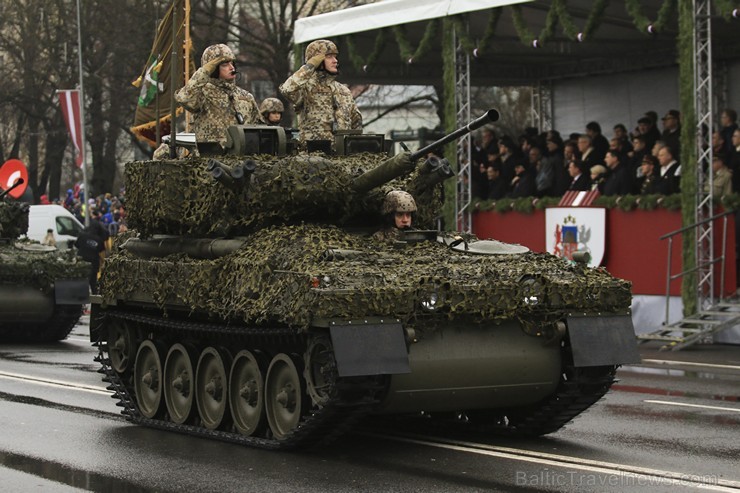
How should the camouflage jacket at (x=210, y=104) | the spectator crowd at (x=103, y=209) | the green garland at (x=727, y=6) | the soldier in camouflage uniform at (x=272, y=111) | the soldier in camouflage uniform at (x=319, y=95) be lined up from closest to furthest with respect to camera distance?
the camouflage jacket at (x=210, y=104) → the soldier in camouflage uniform at (x=319, y=95) → the soldier in camouflage uniform at (x=272, y=111) → the green garland at (x=727, y=6) → the spectator crowd at (x=103, y=209)

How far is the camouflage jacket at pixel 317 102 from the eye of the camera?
579 inches

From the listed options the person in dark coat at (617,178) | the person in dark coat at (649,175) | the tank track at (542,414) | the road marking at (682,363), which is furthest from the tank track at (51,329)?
the tank track at (542,414)

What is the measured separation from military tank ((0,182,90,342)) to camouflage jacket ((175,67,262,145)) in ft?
28.8

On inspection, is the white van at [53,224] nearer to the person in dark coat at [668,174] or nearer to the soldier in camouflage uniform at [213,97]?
the person in dark coat at [668,174]

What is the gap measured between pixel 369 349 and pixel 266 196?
7.65 ft

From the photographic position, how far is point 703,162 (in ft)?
69.0

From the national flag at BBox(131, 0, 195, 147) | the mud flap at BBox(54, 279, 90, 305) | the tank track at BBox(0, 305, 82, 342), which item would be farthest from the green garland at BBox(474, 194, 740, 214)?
the tank track at BBox(0, 305, 82, 342)

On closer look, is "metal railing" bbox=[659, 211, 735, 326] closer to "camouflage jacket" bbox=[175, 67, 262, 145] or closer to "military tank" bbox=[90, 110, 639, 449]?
"military tank" bbox=[90, 110, 639, 449]

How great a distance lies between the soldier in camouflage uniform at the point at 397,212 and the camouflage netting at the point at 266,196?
1.01ft

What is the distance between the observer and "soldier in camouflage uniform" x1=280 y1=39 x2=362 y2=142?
48.3 feet

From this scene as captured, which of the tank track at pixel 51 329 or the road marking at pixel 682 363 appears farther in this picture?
the tank track at pixel 51 329

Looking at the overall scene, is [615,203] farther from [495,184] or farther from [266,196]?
[266,196]

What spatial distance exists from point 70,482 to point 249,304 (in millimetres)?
2090

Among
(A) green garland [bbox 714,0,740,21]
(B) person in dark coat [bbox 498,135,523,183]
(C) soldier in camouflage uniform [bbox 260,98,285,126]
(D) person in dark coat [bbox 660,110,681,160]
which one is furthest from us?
(B) person in dark coat [bbox 498,135,523,183]
